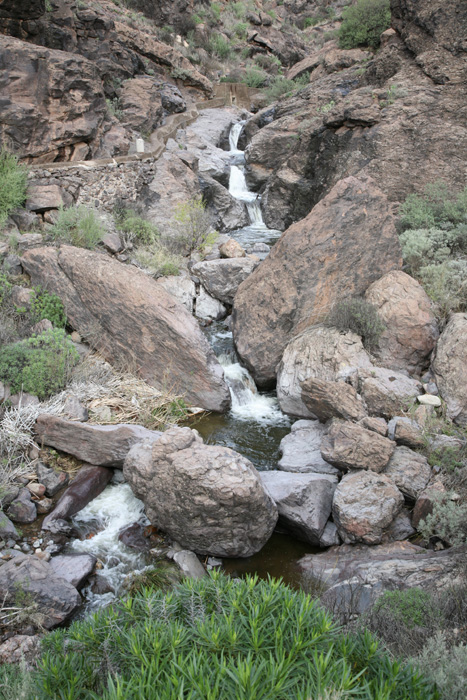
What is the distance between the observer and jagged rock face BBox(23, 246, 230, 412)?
719 cm

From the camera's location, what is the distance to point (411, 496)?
5098mm

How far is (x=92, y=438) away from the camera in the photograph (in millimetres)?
5754

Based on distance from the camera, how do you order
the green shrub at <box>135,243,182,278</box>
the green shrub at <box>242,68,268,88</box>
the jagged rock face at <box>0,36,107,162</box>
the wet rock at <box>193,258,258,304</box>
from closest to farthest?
the wet rock at <box>193,258,258,304</box> → the green shrub at <box>135,243,182,278</box> → the jagged rock face at <box>0,36,107,162</box> → the green shrub at <box>242,68,268,88</box>

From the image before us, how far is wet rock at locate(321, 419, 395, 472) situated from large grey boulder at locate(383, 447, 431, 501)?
0.13 meters

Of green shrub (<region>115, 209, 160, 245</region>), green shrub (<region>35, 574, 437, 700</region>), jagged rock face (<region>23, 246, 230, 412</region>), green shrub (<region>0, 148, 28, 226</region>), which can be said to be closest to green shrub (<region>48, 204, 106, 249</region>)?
green shrub (<region>0, 148, 28, 226</region>)

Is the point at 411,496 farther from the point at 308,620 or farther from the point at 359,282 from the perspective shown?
the point at 359,282

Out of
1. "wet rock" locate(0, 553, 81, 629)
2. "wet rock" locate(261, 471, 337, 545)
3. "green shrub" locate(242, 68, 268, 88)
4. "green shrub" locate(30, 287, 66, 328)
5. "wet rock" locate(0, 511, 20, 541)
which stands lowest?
"wet rock" locate(0, 511, 20, 541)

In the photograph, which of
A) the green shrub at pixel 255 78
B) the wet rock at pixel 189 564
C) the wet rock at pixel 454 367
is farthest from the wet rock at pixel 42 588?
the green shrub at pixel 255 78

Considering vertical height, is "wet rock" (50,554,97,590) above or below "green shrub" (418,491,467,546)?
below

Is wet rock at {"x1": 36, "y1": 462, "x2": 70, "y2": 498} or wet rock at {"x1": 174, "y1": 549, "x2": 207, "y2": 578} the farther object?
wet rock at {"x1": 36, "y1": 462, "x2": 70, "y2": 498}

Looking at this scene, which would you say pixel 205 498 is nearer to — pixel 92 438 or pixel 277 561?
pixel 277 561

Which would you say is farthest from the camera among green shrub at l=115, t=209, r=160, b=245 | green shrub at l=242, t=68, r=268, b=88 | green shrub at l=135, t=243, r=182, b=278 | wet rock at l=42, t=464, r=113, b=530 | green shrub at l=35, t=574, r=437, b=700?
green shrub at l=242, t=68, r=268, b=88

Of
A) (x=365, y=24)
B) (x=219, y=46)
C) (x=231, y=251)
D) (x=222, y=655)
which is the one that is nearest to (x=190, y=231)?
(x=231, y=251)

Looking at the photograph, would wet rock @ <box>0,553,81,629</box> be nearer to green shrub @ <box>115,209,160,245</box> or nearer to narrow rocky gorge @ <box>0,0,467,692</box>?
narrow rocky gorge @ <box>0,0,467,692</box>
